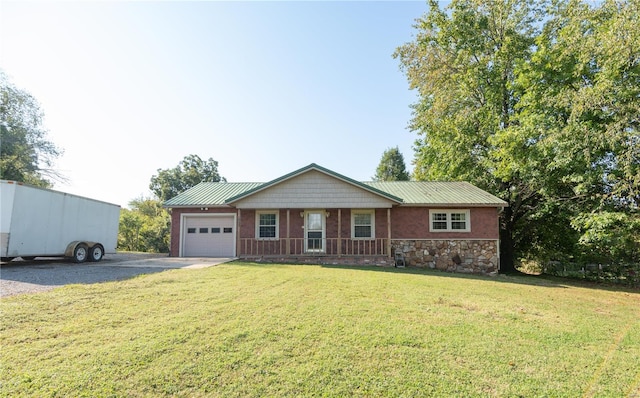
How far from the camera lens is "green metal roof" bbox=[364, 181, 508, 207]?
603 inches

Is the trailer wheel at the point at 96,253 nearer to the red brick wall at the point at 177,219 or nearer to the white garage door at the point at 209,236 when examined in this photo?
the red brick wall at the point at 177,219

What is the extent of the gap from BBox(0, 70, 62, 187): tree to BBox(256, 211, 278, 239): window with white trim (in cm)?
2054

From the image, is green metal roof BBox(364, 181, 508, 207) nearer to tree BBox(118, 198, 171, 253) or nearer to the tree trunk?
the tree trunk

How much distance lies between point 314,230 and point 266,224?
234cm

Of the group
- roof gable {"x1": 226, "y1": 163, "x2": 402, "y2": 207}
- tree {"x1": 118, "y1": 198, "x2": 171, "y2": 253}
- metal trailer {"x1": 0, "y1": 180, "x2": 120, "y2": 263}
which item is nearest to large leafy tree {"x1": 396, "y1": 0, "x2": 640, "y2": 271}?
roof gable {"x1": 226, "y1": 163, "x2": 402, "y2": 207}

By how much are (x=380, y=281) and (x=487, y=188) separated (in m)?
12.4

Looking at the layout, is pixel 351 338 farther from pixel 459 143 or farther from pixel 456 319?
pixel 459 143

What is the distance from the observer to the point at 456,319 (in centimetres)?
574

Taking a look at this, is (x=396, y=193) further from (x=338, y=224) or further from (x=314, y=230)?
(x=314, y=230)

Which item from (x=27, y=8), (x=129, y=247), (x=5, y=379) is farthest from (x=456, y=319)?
(x=129, y=247)

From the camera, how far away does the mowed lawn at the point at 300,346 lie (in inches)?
134

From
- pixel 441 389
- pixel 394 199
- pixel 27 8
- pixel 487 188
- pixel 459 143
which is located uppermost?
pixel 27 8

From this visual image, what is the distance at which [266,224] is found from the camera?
16.4 metres

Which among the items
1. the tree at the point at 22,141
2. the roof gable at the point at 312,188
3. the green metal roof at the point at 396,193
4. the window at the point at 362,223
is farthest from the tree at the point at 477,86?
the tree at the point at 22,141
